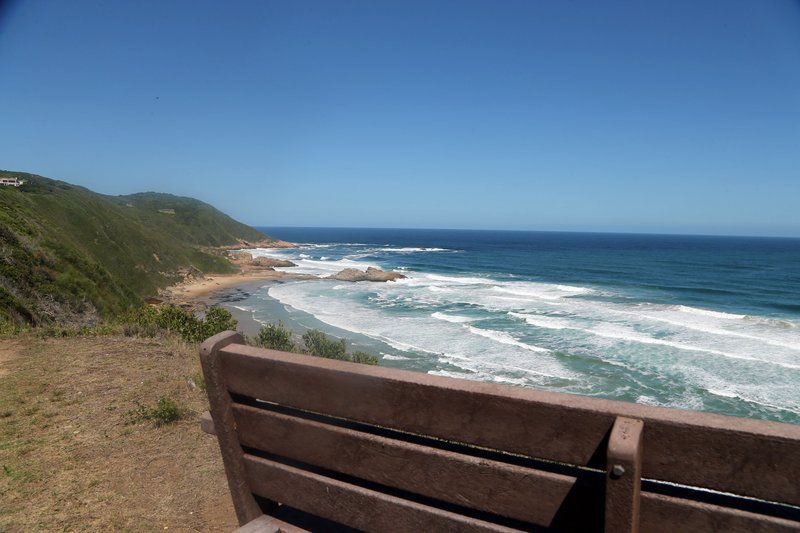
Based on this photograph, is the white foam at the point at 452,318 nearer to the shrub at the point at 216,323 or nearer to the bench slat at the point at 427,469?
the shrub at the point at 216,323

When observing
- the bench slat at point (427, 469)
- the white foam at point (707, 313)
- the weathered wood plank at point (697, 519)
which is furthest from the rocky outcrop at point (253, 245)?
the weathered wood plank at point (697, 519)

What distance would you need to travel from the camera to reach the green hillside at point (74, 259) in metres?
14.6

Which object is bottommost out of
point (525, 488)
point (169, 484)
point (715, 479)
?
point (169, 484)

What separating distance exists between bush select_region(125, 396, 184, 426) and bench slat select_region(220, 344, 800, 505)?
3944 mm

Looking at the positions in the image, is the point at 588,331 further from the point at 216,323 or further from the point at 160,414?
the point at 160,414

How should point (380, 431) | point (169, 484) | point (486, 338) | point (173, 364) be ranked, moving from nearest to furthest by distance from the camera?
point (380, 431)
point (169, 484)
point (173, 364)
point (486, 338)

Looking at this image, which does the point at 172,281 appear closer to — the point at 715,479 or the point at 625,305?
the point at 625,305

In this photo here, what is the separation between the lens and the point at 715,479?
48.7 inches

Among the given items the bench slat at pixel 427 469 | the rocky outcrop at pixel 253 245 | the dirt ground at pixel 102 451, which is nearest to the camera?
the bench slat at pixel 427 469

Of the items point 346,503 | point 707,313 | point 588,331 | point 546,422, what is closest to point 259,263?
point 588,331

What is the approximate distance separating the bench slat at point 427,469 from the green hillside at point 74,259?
11961 millimetres

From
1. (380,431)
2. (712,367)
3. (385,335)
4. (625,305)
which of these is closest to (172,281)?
(385,335)

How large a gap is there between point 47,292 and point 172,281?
2815 centimetres

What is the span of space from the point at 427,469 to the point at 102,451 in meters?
4.14
